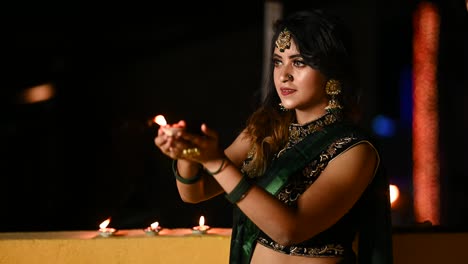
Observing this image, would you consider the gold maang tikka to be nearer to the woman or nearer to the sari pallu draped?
the woman

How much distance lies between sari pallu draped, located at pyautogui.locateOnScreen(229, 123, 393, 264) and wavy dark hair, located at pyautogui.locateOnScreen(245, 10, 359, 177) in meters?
0.10

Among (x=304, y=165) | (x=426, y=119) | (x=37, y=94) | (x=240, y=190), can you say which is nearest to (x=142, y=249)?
(x=304, y=165)

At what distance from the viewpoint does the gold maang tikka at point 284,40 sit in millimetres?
1633

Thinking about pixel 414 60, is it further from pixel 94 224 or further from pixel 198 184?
pixel 198 184

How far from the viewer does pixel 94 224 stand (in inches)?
203

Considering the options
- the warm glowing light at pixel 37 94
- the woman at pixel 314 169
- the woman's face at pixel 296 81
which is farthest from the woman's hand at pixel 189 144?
the warm glowing light at pixel 37 94

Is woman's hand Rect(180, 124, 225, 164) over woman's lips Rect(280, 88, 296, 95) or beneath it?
beneath

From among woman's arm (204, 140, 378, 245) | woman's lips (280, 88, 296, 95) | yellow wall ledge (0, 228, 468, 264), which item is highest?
woman's lips (280, 88, 296, 95)

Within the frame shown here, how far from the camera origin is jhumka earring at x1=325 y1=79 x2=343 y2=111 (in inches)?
64.5

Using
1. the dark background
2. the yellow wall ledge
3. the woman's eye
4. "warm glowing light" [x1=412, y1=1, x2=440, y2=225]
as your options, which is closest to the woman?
the woman's eye

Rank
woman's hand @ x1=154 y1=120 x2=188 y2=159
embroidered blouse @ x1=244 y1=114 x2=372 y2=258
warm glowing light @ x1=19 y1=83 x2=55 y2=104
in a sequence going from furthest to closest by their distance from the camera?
warm glowing light @ x1=19 y1=83 x2=55 y2=104
embroidered blouse @ x1=244 y1=114 x2=372 y2=258
woman's hand @ x1=154 y1=120 x2=188 y2=159

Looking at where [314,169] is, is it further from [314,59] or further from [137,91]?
[137,91]

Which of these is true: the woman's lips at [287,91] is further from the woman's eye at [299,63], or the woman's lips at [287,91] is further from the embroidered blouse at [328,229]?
the embroidered blouse at [328,229]

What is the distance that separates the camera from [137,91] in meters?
5.30
